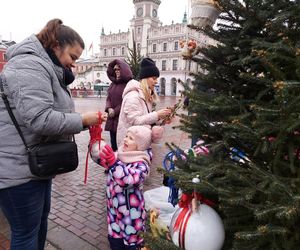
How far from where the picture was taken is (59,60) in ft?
6.11

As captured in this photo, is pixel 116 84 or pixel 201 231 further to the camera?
pixel 116 84

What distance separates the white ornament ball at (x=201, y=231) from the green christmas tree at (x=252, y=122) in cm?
6

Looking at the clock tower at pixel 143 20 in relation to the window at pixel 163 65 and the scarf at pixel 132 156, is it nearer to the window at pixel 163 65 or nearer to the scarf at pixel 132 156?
the window at pixel 163 65

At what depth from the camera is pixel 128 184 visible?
2264 mm

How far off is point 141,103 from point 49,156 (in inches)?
62.1

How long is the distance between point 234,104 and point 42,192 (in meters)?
1.42

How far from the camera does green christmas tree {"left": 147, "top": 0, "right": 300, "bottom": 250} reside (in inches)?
45.8

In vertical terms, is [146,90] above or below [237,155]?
above

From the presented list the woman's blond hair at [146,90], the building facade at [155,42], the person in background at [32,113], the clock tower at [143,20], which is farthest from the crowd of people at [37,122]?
the clock tower at [143,20]

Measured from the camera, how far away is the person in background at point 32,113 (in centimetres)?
160

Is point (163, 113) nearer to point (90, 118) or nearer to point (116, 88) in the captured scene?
point (90, 118)

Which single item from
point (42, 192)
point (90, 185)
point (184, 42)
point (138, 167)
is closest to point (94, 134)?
point (138, 167)

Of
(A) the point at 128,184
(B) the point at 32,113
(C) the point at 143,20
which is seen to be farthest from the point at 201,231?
(C) the point at 143,20

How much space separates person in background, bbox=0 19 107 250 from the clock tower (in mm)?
61311
